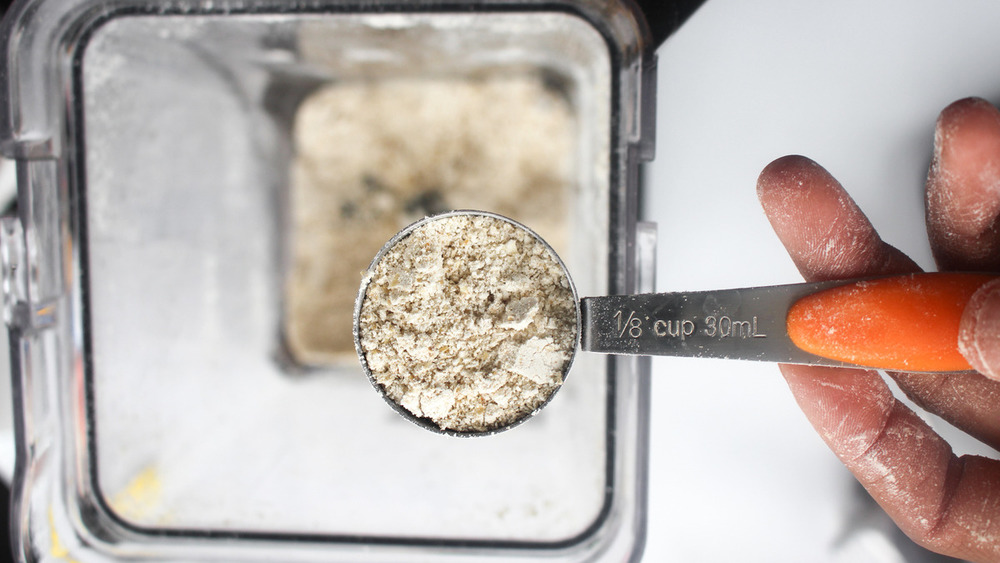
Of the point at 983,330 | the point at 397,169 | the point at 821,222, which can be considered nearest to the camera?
the point at 983,330

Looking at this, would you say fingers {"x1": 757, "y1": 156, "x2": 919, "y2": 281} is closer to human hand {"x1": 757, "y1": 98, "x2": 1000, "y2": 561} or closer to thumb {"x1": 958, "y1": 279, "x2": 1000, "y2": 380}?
human hand {"x1": 757, "y1": 98, "x2": 1000, "y2": 561}

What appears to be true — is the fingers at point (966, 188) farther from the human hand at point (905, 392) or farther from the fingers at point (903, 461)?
the fingers at point (903, 461)

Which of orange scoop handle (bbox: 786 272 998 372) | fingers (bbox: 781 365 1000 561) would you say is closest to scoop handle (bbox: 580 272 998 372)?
orange scoop handle (bbox: 786 272 998 372)

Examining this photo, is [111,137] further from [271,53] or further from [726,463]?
[726,463]

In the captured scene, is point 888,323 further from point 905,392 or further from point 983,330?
→ point 905,392

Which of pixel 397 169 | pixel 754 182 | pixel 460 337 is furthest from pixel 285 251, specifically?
pixel 754 182

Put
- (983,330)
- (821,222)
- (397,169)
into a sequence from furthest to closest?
(397,169) < (821,222) < (983,330)

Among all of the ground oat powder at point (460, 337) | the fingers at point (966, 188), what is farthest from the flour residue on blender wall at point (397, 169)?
the fingers at point (966, 188)
